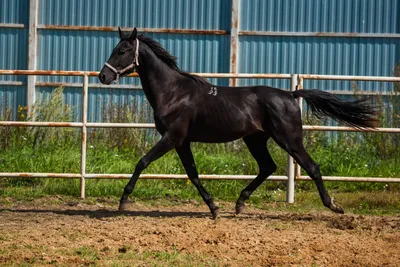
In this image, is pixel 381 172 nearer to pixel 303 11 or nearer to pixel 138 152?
pixel 138 152

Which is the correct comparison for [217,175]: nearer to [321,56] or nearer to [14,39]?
[321,56]

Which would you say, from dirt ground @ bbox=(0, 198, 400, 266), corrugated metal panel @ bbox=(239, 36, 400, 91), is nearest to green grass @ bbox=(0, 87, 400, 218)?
dirt ground @ bbox=(0, 198, 400, 266)

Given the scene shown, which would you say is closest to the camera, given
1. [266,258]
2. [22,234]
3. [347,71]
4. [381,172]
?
[266,258]

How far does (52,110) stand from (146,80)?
3700 mm

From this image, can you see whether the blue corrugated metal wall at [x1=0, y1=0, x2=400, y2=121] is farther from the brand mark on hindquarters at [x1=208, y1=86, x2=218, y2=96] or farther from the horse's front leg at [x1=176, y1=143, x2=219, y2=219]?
the horse's front leg at [x1=176, y1=143, x2=219, y2=219]

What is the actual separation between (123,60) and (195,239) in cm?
251

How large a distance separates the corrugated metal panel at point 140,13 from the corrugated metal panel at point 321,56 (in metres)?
0.80

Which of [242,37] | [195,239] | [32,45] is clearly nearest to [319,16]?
[242,37]

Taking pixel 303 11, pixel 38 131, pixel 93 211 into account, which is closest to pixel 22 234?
pixel 93 211

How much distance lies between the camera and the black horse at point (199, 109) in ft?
27.1

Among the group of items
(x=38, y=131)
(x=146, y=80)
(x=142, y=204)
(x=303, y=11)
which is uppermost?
(x=303, y=11)

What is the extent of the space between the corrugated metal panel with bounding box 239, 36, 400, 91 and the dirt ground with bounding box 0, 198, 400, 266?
26.8 feet

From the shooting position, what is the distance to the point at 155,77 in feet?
27.6

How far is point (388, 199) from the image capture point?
9.88 metres
